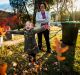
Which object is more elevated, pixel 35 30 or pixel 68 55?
pixel 35 30

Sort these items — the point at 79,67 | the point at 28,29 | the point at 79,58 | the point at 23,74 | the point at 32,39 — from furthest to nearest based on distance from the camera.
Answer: the point at 79,58 < the point at 79,67 < the point at 32,39 < the point at 28,29 < the point at 23,74

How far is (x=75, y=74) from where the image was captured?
6.36 meters

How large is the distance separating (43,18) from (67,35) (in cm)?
329

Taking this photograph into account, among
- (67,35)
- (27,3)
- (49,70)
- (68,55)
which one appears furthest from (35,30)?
(27,3)

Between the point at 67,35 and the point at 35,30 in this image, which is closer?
the point at 35,30

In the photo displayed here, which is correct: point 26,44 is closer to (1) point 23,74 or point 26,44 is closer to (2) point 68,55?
(2) point 68,55

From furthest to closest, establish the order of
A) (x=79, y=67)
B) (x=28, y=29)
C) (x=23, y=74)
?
(x=79, y=67) < (x=28, y=29) < (x=23, y=74)

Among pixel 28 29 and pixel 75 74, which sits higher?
pixel 28 29

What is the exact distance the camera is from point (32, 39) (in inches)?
248

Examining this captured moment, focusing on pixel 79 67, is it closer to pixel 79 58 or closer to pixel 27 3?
pixel 79 58

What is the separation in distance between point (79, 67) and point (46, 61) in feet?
3.15

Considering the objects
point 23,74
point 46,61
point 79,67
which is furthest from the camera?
point 46,61

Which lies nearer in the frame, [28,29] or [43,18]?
[28,29]

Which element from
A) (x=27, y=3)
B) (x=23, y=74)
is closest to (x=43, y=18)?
(x=23, y=74)
